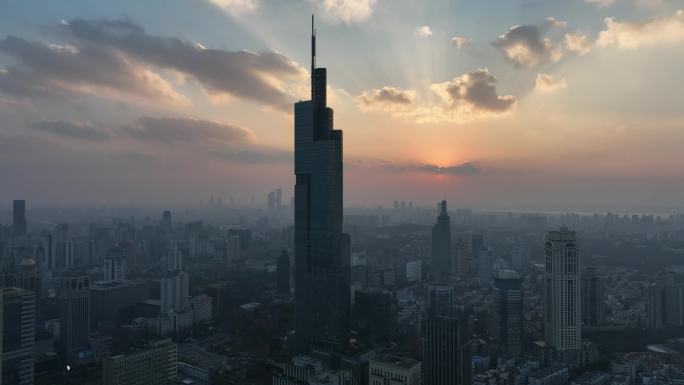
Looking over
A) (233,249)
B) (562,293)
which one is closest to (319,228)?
(562,293)

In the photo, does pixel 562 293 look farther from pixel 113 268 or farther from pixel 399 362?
pixel 113 268

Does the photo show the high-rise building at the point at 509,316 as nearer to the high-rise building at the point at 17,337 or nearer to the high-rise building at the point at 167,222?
the high-rise building at the point at 17,337

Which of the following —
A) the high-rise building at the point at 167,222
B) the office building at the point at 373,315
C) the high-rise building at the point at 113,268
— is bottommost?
the office building at the point at 373,315

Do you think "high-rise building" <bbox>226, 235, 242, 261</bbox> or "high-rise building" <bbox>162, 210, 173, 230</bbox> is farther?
"high-rise building" <bbox>162, 210, 173, 230</bbox>

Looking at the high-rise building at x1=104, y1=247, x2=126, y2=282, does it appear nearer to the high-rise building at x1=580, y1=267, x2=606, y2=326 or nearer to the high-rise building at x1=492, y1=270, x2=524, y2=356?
the high-rise building at x1=492, y1=270, x2=524, y2=356

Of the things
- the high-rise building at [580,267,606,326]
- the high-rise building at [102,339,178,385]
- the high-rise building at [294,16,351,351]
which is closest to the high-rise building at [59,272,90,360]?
the high-rise building at [102,339,178,385]

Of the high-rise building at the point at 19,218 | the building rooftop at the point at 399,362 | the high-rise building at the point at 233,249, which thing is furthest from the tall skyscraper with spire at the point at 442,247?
the high-rise building at the point at 19,218
